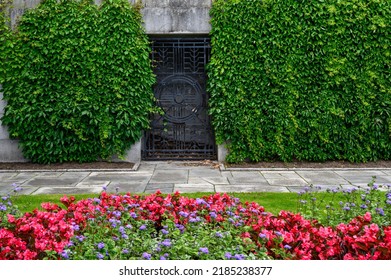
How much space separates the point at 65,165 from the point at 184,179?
258cm

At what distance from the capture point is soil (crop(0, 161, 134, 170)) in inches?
322

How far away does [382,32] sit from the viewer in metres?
8.24

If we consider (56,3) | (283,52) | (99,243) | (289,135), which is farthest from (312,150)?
(99,243)

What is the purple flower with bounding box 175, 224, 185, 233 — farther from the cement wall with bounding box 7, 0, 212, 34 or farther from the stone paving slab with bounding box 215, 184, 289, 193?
the cement wall with bounding box 7, 0, 212, 34

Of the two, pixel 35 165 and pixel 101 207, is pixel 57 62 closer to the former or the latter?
pixel 35 165

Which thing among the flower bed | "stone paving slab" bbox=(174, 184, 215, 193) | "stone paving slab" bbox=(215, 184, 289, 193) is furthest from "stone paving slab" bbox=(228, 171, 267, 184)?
the flower bed

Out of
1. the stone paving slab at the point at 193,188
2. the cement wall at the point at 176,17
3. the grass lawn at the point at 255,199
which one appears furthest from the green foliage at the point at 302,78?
the grass lawn at the point at 255,199

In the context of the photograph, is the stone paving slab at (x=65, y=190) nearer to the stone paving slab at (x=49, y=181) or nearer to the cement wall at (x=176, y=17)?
the stone paving slab at (x=49, y=181)

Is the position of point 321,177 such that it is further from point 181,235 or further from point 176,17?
point 181,235

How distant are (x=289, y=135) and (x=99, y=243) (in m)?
6.10

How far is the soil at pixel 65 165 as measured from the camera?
819 cm

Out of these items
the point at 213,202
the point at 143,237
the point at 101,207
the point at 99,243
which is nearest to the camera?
the point at 99,243

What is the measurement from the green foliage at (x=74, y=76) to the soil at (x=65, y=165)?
0.14 m

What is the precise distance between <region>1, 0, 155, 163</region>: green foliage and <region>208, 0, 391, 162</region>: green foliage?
5.18 feet
